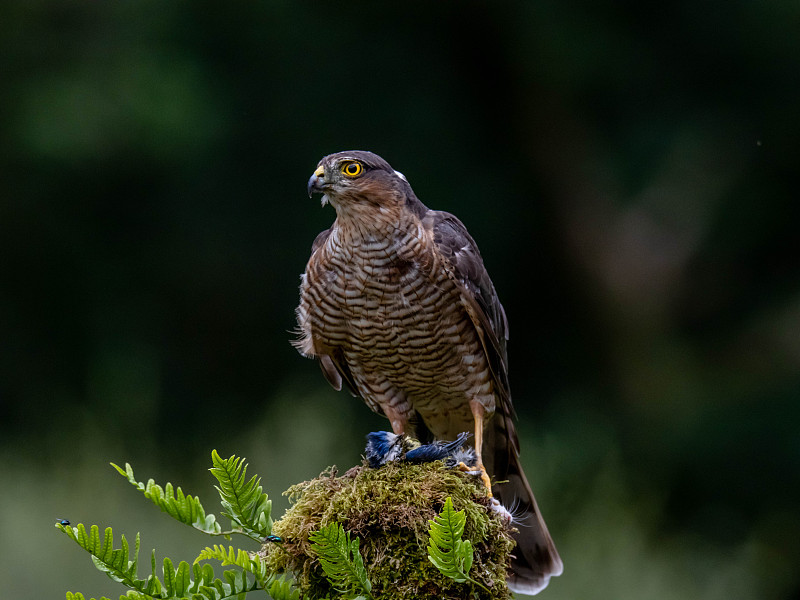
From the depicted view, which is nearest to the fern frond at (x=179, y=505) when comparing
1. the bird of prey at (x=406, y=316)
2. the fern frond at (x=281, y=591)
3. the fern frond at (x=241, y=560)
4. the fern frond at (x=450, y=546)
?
the fern frond at (x=241, y=560)

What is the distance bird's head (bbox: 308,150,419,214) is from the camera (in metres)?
2.68

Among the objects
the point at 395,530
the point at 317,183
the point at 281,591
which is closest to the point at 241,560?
the point at 281,591

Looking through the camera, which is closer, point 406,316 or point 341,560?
point 341,560

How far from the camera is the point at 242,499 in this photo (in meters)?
1.85

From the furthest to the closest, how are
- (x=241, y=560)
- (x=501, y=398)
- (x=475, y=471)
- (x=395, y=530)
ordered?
(x=501, y=398) → (x=475, y=471) → (x=395, y=530) → (x=241, y=560)

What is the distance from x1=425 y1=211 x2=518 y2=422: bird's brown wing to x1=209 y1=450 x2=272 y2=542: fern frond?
1.12m

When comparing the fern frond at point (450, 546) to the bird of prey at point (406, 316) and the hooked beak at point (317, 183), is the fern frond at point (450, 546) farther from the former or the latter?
the hooked beak at point (317, 183)

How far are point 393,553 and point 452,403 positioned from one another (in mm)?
1174

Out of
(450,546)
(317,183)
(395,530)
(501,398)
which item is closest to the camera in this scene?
(450,546)

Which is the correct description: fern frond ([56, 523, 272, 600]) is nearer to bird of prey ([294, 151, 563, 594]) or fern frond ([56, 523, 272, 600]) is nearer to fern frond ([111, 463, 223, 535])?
fern frond ([111, 463, 223, 535])

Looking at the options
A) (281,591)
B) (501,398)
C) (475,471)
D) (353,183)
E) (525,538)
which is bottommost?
(525,538)

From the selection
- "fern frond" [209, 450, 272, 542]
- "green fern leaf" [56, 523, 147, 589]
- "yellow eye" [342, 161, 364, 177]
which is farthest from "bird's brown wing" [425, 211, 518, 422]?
"green fern leaf" [56, 523, 147, 589]

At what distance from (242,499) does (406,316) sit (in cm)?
99

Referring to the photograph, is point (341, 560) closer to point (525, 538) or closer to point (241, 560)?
point (241, 560)
